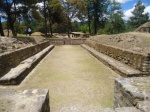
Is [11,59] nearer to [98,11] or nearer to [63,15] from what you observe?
[63,15]

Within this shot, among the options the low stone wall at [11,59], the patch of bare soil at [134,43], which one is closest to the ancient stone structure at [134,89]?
the patch of bare soil at [134,43]

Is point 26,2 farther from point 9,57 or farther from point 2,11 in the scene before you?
point 9,57

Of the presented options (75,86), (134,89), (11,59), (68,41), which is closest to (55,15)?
(68,41)

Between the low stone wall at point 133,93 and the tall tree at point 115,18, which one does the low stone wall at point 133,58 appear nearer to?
the low stone wall at point 133,93

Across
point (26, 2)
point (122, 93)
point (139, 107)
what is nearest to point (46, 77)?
point (122, 93)

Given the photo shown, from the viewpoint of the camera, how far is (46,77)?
5523 mm

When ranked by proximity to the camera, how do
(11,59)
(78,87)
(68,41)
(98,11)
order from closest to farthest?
(78,87) < (11,59) < (68,41) < (98,11)

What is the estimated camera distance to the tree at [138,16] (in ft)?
166

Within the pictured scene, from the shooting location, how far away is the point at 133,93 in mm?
2848

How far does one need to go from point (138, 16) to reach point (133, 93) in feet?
176

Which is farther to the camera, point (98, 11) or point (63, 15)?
point (98, 11)

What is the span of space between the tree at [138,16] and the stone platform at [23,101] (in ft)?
173

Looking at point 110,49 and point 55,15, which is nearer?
point 110,49

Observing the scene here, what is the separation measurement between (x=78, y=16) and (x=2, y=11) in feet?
40.6
